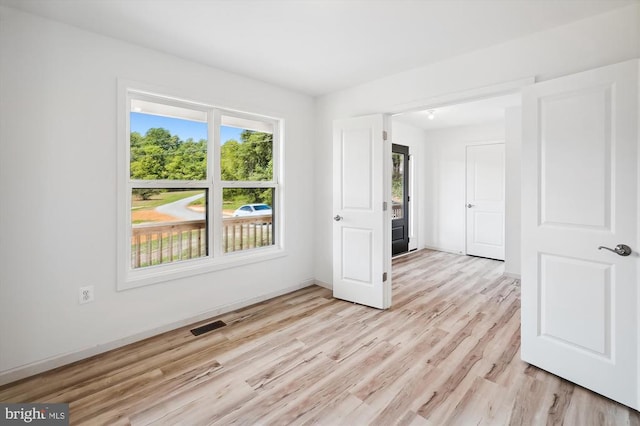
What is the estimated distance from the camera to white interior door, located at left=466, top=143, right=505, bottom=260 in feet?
18.0

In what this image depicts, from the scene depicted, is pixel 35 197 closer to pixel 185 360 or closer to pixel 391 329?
pixel 185 360

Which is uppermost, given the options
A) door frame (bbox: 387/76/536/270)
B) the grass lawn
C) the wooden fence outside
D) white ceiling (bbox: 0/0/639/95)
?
white ceiling (bbox: 0/0/639/95)

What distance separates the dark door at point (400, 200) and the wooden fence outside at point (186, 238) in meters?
3.00

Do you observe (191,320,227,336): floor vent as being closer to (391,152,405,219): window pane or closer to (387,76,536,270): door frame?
(387,76,536,270): door frame

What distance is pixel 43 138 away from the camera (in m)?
2.14

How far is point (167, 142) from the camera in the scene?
2859 mm

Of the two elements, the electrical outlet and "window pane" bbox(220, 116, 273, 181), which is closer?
the electrical outlet

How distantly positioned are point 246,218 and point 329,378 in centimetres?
200

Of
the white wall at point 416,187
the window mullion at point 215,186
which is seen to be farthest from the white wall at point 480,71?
the white wall at point 416,187

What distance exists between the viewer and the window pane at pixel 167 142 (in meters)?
2.69

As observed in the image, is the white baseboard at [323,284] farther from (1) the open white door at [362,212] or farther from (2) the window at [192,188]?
(2) the window at [192,188]

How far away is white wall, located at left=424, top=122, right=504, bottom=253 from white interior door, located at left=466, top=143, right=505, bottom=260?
0.13 meters

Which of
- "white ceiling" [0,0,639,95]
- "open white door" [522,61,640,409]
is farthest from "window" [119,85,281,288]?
"open white door" [522,61,640,409]

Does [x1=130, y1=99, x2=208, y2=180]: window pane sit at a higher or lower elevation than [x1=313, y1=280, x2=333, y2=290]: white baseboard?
higher
